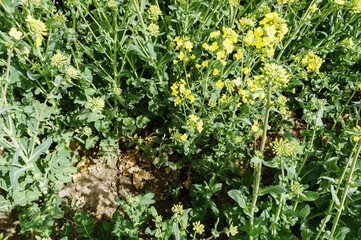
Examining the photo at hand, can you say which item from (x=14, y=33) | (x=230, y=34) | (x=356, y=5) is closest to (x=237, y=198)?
(x=230, y=34)

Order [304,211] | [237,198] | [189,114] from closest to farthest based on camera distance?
[237,198], [304,211], [189,114]

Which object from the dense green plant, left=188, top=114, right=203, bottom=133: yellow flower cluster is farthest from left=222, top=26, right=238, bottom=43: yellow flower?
left=188, top=114, right=203, bottom=133: yellow flower cluster

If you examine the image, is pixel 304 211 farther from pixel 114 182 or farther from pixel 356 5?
pixel 114 182

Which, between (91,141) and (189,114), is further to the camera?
(91,141)

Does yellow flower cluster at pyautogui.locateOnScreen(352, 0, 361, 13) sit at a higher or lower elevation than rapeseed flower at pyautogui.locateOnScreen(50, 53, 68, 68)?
higher

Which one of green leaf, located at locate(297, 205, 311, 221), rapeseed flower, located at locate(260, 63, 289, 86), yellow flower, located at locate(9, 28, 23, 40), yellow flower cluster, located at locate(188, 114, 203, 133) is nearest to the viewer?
rapeseed flower, located at locate(260, 63, 289, 86)

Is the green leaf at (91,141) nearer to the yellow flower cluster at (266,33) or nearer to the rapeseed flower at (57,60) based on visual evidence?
the rapeseed flower at (57,60)

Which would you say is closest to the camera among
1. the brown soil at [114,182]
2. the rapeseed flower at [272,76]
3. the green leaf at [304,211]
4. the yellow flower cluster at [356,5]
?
the rapeseed flower at [272,76]

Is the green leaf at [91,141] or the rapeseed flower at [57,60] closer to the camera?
the rapeseed flower at [57,60]

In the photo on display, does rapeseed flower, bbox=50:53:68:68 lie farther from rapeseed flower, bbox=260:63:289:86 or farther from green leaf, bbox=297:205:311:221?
green leaf, bbox=297:205:311:221

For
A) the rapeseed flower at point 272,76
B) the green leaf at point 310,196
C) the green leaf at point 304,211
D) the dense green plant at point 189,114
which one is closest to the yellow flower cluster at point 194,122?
the dense green plant at point 189,114

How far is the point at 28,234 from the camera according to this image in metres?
3.06

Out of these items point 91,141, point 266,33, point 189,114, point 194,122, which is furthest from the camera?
point 91,141

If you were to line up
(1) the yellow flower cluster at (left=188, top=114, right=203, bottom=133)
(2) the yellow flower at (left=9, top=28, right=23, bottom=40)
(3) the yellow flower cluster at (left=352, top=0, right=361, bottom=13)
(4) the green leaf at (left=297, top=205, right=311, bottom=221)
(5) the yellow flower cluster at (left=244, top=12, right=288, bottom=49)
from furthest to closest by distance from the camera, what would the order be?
(1) the yellow flower cluster at (left=188, top=114, right=203, bottom=133) → (4) the green leaf at (left=297, top=205, right=311, bottom=221) → (3) the yellow flower cluster at (left=352, top=0, right=361, bottom=13) → (2) the yellow flower at (left=9, top=28, right=23, bottom=40) → (5) the yellow flower cluster at (left=244, top=12, right=288, bottom=49)
